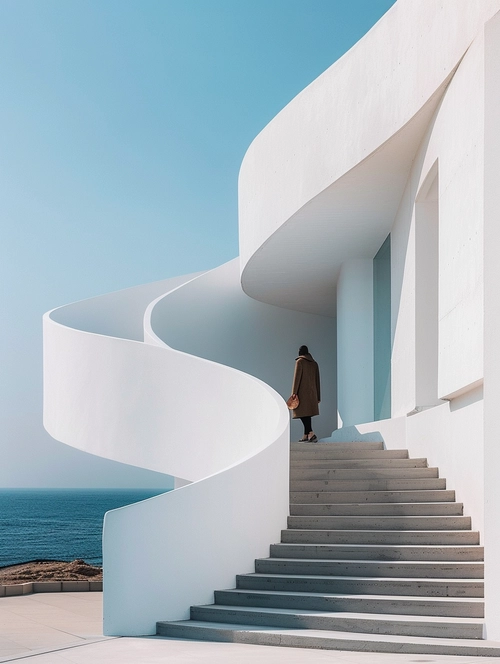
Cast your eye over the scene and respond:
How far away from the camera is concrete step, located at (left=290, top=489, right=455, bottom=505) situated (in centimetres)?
850

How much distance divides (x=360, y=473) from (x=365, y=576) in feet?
6.76

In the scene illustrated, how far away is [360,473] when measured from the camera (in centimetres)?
941

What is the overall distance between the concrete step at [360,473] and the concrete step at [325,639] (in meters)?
2.78

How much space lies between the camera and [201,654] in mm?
5992

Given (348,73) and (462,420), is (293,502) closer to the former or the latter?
(462,420)

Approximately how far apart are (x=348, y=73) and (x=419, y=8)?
1.69 m

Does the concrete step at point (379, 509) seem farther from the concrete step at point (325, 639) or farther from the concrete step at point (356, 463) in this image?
the concrete step at point (325, 639)

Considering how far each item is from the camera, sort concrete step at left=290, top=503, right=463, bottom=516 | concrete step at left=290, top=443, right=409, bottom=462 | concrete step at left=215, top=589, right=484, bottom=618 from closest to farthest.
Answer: concrete step at left=215, top=589, right=484, bottom=618, concrete step at left=290, top=503, right=463, bottom=516, concrete step at left=290, top=443, right=409, bottom=462

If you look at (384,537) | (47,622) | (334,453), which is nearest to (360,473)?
(334,453)

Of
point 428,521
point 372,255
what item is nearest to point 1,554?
point 372,255

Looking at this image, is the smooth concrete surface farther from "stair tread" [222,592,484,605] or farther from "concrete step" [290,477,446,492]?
"concrete step" [290,477,446,492]

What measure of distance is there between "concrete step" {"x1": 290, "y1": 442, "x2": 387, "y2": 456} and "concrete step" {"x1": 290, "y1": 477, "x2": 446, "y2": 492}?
99 cm

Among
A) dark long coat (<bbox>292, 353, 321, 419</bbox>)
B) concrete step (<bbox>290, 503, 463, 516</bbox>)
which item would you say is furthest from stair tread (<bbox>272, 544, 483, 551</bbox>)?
dark long coat (<bbox>292, 353, 321, 419</bbox>)

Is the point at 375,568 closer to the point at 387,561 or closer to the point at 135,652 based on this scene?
the point at 387,561
